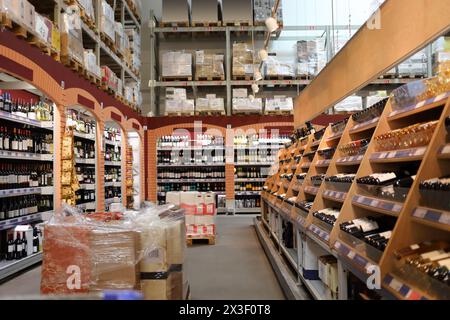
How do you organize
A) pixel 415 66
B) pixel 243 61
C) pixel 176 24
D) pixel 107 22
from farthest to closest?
1. pixel 176 24
2. pixel 243 61
3. pixel 415 66
4. pixel 107 22

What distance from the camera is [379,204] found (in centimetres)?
251

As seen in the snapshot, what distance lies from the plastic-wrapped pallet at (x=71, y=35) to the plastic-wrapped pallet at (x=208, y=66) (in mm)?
5988

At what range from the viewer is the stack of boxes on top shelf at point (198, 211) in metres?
7.45

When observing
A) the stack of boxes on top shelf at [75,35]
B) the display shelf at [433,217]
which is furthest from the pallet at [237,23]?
the display shelf at [433,217]

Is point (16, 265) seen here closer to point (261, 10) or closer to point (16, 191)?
point (16, 191)

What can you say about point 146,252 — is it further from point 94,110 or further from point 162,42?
point 162,42

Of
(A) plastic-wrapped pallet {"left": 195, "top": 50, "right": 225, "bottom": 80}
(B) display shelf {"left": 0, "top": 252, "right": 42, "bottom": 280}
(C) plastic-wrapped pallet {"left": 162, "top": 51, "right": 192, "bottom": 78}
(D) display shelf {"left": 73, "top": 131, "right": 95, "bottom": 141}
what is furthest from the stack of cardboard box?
→ (B) display shelf {"left": 0, "top": 252, "right": 42, "bottom": 280}

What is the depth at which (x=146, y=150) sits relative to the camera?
12.6m

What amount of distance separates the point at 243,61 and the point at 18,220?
8.70 meters

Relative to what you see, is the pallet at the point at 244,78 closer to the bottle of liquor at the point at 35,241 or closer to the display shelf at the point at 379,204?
the bottle of liquor at the point at 35,241

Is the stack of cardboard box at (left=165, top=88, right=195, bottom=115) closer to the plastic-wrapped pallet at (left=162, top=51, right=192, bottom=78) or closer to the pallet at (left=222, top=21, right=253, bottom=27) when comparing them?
the plastic-wrapped pallet at (left=162, top=51, right=192, bottom=78)

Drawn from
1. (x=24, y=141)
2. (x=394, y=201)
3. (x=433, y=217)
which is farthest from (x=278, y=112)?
(x=433, y=217)
